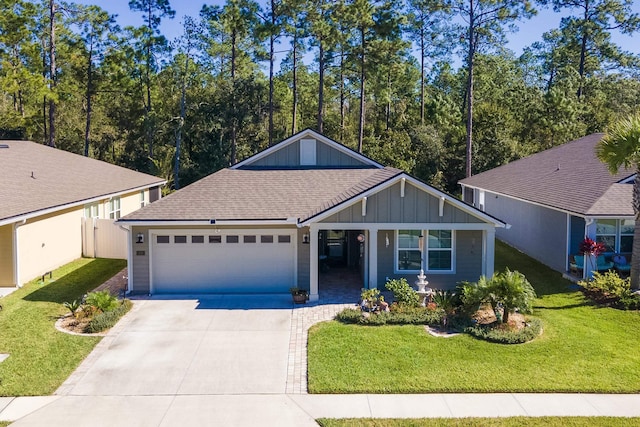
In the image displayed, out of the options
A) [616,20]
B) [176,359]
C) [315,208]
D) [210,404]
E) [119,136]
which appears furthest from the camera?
[119,136]

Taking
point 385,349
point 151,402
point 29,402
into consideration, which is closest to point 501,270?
point 385,349

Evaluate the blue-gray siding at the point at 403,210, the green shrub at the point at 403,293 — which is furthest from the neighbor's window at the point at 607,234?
the green shrub at the point at 403,293

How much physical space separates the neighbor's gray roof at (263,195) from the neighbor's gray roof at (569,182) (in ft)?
19.3

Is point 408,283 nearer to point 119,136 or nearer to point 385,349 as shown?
point 385,349

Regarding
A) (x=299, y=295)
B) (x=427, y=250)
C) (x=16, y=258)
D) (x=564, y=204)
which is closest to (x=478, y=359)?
(x=427, y=250)

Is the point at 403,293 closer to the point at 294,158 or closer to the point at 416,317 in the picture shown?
the point at 416,317

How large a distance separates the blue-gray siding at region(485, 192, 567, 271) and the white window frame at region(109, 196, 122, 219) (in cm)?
1840

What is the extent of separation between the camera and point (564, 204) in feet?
55.4

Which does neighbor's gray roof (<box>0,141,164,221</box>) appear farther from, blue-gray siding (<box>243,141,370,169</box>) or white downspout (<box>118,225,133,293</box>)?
blue-gray siding (<box>243,141,370,169</box>)

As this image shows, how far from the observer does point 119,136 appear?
41688 mm

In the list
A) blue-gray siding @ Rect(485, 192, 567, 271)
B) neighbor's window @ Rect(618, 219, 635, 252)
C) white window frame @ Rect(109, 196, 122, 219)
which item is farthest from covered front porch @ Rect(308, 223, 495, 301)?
white window frame @ Rect(109, 196, 122, 219)

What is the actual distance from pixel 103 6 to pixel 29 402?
33902mm

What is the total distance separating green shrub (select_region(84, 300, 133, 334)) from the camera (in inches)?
476

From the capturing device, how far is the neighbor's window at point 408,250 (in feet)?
50.2
